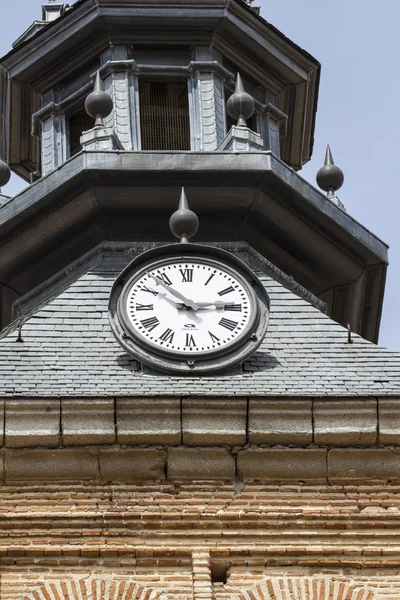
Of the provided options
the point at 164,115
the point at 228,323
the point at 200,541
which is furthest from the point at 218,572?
the point at 164,115

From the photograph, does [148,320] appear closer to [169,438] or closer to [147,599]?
[169,438]

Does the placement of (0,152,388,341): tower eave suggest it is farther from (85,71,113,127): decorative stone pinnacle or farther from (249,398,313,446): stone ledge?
(249,398,313,446): stone ledge

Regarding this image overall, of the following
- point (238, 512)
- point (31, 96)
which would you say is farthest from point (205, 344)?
point (31, 96)

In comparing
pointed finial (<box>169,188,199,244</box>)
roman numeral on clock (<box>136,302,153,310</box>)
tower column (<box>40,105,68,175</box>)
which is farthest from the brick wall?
tower column (<box>40,105,68,175</box>)

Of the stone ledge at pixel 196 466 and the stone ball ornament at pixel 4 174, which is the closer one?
the stone ledge at pixel 196 466

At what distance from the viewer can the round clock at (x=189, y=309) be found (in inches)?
852

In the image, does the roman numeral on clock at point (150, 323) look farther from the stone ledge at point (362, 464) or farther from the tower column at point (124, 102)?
the tower column at point (124, 102)

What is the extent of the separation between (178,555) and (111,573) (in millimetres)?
584

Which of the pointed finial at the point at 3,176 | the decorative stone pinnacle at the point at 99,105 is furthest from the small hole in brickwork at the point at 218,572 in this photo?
the pointed finial at the point at 3,176

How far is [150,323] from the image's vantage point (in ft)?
72.2

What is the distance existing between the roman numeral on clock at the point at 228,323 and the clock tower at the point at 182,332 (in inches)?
0.8

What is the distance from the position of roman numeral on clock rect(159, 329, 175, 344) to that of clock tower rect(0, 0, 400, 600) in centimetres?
2

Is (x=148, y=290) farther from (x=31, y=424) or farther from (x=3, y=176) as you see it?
(x=3, y=176)

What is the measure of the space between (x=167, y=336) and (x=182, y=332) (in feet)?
0.50
